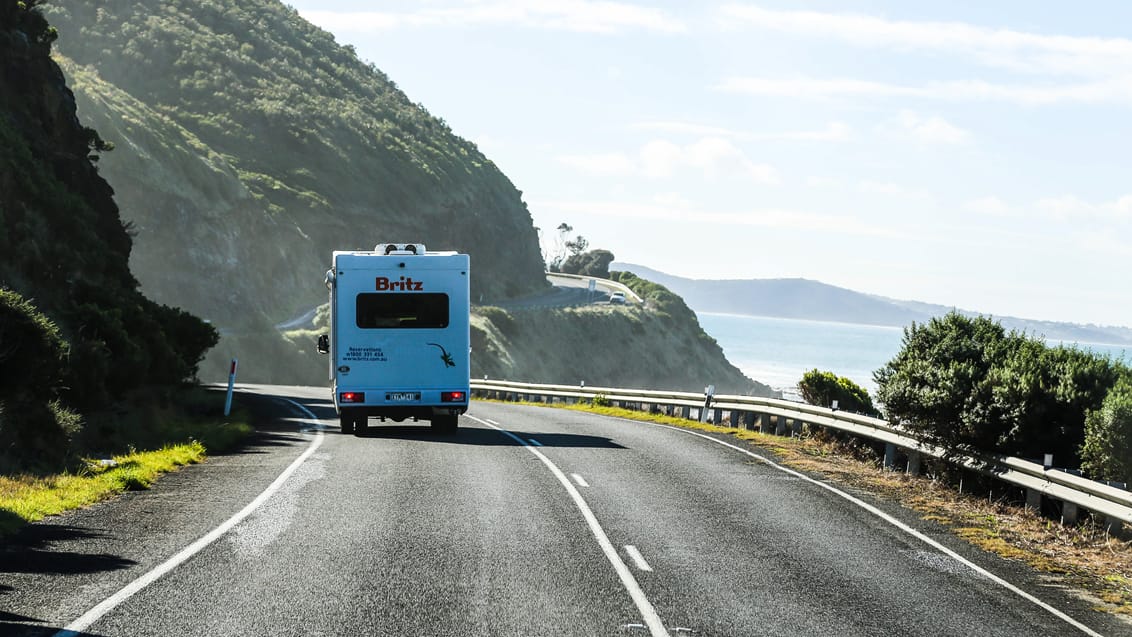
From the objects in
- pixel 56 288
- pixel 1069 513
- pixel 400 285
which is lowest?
pixel 1069 513

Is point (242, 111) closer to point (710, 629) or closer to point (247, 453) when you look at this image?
point (247, 453)

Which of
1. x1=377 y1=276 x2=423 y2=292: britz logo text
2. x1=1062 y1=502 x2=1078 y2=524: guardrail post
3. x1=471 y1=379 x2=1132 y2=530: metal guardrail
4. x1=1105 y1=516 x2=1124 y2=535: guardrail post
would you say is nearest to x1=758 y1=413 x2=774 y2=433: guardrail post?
x1=471 y1=379 x2=1132 y2=530: metal guardrail

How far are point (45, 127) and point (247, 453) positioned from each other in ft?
74.1

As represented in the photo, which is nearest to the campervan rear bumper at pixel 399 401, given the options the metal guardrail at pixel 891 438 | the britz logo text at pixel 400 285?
the britz logo text at pixel 400 285

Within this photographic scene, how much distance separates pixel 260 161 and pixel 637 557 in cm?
10925

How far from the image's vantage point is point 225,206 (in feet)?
297

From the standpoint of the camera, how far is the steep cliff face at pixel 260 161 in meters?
84.8

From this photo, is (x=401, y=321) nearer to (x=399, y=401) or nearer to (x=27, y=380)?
(x=399, y=401)

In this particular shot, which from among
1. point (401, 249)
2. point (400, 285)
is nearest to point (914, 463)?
point (400, 285)

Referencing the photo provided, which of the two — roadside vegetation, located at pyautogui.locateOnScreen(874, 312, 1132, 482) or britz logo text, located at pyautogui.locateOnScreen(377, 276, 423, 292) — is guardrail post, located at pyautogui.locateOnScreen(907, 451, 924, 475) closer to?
roadside vegetation, located at pyautogui.locateOnScreen(874, 312, 1132, 482)

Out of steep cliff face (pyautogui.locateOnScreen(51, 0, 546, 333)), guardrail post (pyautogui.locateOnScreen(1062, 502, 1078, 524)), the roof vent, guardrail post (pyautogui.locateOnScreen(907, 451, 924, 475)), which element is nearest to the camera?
guardrail post (pyautogui.locateOnScreen(1062, 502, 1078, 524))

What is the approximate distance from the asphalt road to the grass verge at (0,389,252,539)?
1.26 feet

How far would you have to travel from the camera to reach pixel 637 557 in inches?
421

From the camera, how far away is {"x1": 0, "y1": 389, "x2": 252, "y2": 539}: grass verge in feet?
40.7
